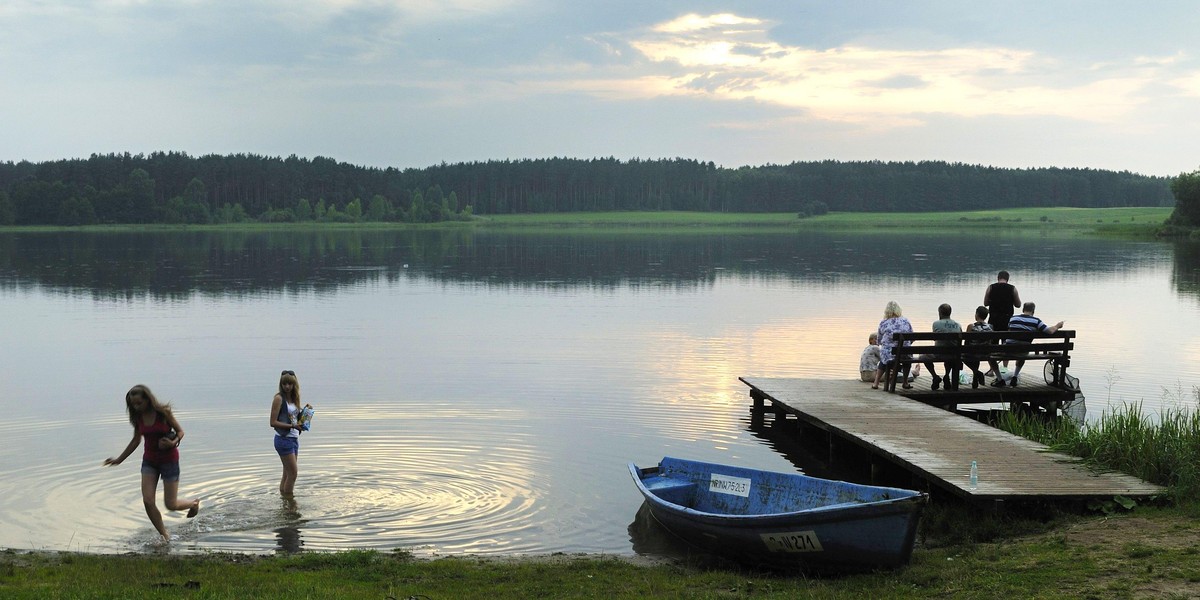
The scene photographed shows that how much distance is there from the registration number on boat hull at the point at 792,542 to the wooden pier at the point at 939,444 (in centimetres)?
245

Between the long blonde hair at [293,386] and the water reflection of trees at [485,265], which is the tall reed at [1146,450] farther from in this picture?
the water reflection of trees at [485,265]

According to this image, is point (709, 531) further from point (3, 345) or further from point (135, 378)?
point (3, 345)

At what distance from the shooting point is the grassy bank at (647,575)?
8.91 meters

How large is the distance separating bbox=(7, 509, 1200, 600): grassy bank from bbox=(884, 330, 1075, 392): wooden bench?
26.2 ft

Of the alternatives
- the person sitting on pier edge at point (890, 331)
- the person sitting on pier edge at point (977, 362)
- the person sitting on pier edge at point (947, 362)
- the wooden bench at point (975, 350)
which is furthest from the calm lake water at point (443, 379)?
the person sitting on pier edge at point (947, 362)

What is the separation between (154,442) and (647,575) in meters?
5.20

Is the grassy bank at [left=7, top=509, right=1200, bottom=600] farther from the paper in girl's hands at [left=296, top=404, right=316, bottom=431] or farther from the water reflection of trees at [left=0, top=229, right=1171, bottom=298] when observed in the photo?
the water reflection of trees at [left=0, top=229, right=1171, bottom=298]

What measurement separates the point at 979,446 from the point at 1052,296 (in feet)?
111

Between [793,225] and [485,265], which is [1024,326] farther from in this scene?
[793,225]

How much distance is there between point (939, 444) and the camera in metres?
14.3

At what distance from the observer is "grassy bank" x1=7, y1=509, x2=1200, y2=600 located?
351 inches

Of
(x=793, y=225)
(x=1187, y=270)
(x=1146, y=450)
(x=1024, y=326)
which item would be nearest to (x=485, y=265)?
(x=1187, y=270)

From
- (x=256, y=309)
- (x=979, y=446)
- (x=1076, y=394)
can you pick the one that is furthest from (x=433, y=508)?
(x=256, y=309)

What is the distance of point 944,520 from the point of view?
11.7 m
